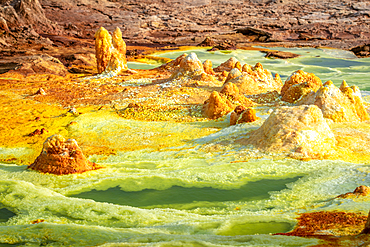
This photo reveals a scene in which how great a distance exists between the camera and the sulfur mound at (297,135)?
15.1ft

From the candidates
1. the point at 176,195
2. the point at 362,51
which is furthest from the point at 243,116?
the point at 362,51

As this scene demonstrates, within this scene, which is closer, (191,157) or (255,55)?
(191,157)

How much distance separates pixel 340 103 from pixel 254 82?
367cm

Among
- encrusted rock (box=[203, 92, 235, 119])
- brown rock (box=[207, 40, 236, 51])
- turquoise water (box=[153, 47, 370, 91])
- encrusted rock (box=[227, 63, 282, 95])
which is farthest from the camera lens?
brown rock (box=[207, 40, 236, 51])

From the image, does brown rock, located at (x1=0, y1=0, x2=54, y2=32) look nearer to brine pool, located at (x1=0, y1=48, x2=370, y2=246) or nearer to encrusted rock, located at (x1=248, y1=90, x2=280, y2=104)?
encrusted rock, located at (x1=248, y1=90, x2=280, y2=104)

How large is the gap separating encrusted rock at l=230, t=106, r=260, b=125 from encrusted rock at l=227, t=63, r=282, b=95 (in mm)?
2871

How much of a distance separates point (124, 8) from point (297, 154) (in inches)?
1083

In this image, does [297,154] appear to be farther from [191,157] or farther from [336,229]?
[336,229]

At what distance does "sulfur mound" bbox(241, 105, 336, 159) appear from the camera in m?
4.61

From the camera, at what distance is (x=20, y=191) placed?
11.9 ft

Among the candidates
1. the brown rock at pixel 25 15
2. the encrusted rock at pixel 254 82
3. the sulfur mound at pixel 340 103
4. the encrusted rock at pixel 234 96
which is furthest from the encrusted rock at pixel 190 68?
the brown rock at pixel 25 15

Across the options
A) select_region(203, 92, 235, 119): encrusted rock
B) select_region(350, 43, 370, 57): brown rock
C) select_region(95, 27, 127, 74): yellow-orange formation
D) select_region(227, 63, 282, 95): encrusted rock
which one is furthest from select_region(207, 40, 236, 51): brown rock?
select_region(203, 92, 235, 119): encrusted rock

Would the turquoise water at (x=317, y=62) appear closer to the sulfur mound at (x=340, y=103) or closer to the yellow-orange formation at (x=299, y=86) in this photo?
the yellow-orange formation at (x=299, y=86)

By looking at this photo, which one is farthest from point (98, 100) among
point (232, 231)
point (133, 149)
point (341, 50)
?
point (341, 50)
